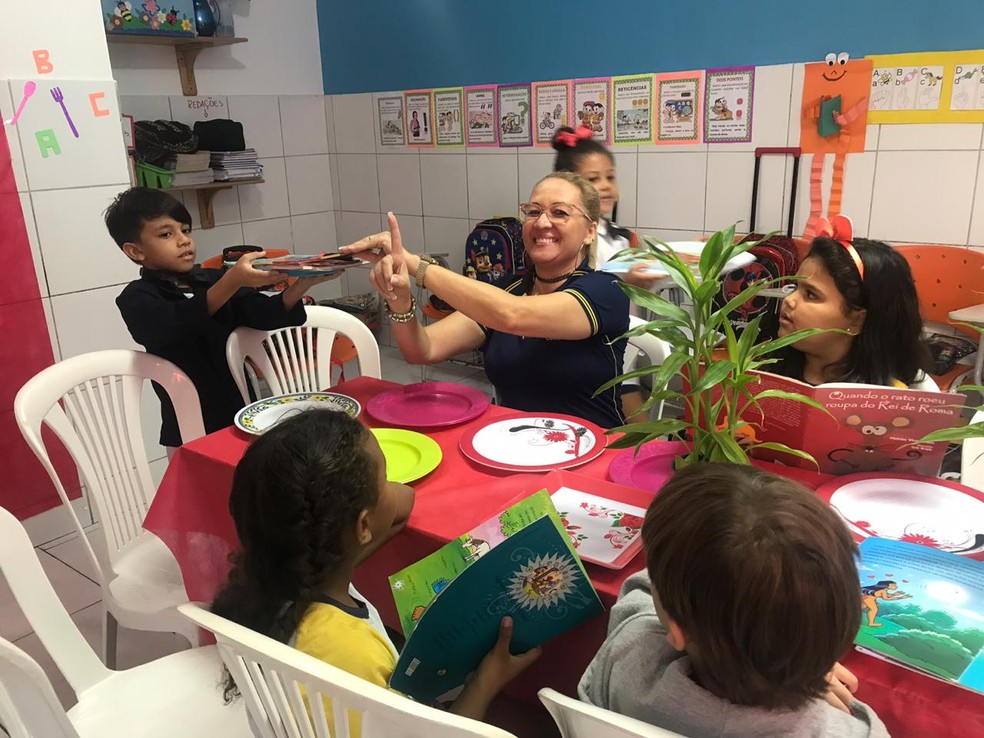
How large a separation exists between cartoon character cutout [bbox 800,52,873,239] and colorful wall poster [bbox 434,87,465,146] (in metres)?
1.71

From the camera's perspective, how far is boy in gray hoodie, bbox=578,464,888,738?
728mm

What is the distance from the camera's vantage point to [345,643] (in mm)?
999

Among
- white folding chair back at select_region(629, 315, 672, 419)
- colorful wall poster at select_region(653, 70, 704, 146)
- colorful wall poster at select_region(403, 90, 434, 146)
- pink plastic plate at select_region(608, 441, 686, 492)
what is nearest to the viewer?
pink plastic plate at select_region(608, 441, 686, 492)

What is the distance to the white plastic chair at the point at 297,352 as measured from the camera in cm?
218

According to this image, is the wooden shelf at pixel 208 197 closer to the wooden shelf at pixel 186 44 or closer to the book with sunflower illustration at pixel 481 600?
the wooden shelf at pixel 186 44

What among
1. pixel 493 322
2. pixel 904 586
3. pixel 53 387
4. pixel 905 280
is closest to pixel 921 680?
pixel 904 586

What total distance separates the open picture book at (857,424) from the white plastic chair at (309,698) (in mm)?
770

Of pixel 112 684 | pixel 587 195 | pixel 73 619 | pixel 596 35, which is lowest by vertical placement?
pixel 73 619

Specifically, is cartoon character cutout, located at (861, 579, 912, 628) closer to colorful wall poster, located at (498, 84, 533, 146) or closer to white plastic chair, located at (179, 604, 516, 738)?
white plastic chair, located at (179, 604, 516, 738)

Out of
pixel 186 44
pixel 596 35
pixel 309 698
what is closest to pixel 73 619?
pixel 309 698

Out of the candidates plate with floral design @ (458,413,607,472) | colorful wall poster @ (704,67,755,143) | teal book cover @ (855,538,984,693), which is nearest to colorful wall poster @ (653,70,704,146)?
colorful wall poster @ (704,67,755,143)

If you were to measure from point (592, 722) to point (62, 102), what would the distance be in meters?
2.57

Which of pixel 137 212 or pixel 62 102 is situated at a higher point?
pixel 62 102

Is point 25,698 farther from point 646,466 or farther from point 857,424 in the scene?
point 857,424
